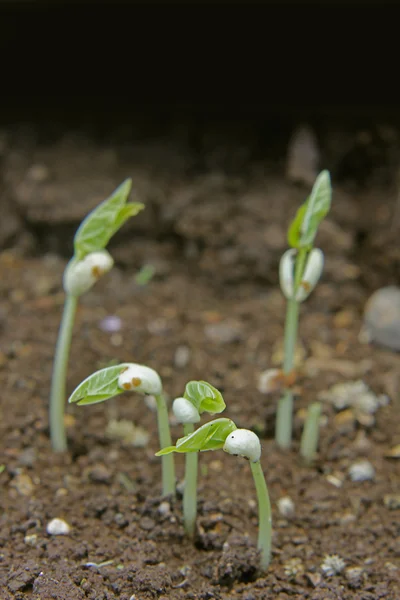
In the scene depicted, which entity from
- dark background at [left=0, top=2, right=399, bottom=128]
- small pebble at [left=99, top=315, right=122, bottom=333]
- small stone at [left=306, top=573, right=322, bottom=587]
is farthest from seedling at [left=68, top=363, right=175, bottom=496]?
dark background at [left=0, top=2, right=399, bottom=128]

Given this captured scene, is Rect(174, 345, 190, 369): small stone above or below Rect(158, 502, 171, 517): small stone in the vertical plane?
above

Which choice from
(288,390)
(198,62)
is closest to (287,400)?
(288,390)

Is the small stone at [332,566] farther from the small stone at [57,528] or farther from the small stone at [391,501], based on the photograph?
the small stone at [57,528]

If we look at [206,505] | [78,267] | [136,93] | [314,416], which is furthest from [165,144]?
[206,505]

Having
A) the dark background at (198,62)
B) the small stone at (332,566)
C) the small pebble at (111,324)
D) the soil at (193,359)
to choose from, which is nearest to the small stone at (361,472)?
the soil at (193,359)

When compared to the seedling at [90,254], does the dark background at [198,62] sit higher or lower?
higher

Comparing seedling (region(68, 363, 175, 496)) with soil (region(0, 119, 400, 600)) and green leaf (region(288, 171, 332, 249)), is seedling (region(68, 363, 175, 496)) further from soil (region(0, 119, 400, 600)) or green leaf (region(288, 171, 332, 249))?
green leaf (region(288, 171, 332, 249))
